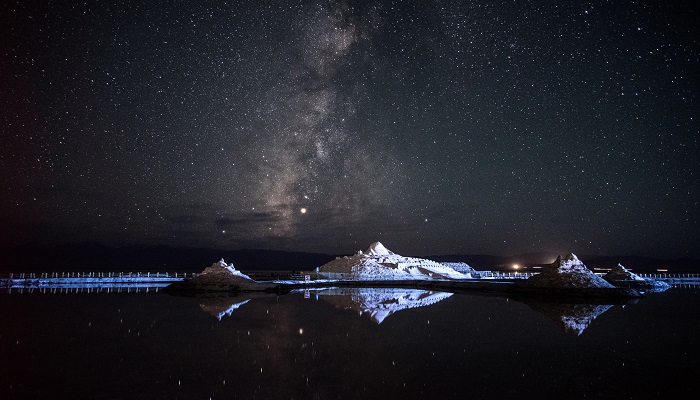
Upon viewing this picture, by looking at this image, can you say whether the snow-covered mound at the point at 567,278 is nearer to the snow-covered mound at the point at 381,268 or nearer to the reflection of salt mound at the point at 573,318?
the reflection of salt mound at the point at 573,318

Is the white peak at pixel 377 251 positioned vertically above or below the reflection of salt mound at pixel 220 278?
above

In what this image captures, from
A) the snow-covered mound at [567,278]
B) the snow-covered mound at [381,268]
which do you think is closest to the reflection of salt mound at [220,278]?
the snow-covered mound at [381,268]

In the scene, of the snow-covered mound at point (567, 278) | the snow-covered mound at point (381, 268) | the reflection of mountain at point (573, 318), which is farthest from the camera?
the snow-covered mound at point (381, 268)

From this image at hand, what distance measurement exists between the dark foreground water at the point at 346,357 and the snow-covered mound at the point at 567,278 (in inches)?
779

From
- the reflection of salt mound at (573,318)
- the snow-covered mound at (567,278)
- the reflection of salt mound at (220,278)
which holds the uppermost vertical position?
the reflection of salt mound at (220,278)

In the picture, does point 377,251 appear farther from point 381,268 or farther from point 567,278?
point 567,278

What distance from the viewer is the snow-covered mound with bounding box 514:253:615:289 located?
42.9 m

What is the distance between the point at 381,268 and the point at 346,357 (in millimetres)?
59426

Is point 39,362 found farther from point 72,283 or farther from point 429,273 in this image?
point 429,273

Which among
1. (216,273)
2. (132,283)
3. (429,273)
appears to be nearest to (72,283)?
(132,283)

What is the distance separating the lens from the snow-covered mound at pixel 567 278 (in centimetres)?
4294

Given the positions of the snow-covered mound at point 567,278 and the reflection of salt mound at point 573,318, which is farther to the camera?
the snow-covered mound at point 567,278

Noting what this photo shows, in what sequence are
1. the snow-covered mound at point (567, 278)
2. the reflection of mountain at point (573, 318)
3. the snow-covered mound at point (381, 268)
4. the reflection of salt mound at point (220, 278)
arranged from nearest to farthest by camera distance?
the reflection of mountain at point (573, 318), the snow-covered mound at point (567, 278), the reflection of salt mound at point (220, 278), the snow-covered mound at point (381, 268)

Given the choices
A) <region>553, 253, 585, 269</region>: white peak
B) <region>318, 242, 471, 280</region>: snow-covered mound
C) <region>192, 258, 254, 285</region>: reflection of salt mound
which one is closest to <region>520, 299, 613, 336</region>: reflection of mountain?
<region>553, 253, 585, 269</region>: white peak
